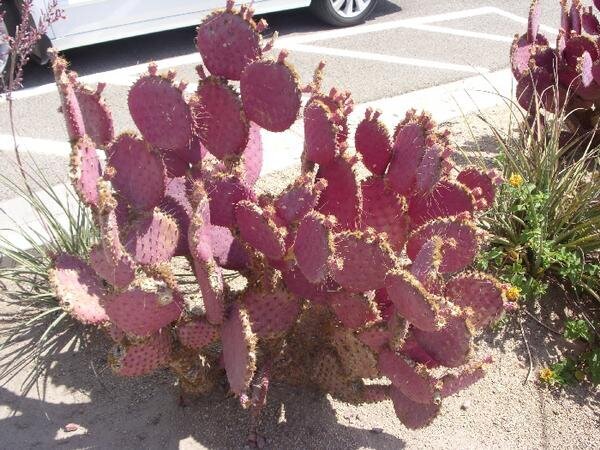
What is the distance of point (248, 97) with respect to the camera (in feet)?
6.26

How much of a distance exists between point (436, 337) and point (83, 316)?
3.42ft

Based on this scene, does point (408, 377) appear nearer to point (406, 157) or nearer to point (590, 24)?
point (406, 157)

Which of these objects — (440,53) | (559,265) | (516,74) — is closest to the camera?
(559,265)

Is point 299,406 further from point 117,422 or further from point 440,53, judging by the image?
point 440,53

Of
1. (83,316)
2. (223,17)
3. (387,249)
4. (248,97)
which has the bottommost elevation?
(83,316)

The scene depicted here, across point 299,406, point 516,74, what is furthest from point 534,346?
point 516,74

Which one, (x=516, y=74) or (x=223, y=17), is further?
(x=516, y=74)

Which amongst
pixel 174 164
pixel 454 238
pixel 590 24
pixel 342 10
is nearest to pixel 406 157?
pixel 454 238

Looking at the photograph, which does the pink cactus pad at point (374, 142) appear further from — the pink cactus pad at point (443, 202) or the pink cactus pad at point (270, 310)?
the pink cactus pad at point (270, 310)

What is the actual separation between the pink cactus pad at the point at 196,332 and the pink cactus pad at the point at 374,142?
767mm

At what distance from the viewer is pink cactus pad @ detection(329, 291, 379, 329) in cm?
188

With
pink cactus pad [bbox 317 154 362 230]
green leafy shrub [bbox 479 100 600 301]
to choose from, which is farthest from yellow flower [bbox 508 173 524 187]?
pink cactus pad [bbox 317 154 362 230]

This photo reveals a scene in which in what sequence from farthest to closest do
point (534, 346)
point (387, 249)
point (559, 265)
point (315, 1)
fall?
point (315, 1) < point (559, 265) < point (534, 346) < point (387, 249)

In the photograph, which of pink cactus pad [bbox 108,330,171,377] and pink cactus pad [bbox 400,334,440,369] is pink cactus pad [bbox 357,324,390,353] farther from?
pink cactus pad [bbox 108,330,171,377]
